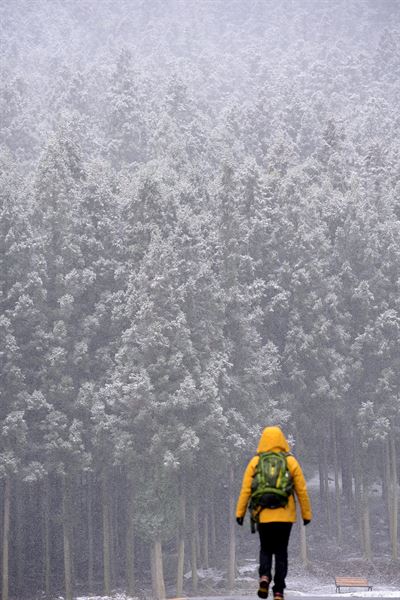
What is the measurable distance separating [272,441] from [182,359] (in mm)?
28090

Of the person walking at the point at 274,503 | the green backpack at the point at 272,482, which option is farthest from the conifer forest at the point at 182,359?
the green backpack at the point at 272,482

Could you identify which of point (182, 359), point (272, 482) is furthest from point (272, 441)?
point (182, 359)

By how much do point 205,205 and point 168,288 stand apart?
887 centimetres

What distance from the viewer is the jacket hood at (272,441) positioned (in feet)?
31.7

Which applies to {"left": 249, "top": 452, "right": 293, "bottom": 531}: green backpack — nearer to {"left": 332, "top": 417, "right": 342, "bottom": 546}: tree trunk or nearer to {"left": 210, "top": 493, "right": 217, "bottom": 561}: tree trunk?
{"left": 210, "top": 493, "right": 217, "bottom": 561}: tree trunk

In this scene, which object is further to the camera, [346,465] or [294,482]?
[346,465]

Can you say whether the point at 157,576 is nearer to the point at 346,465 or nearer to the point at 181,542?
the point at 181,542

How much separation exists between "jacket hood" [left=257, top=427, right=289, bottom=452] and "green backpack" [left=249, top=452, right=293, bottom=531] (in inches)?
2.1

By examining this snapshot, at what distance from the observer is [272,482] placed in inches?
385

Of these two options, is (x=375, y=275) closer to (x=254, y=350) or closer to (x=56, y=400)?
(x=254, y=350)

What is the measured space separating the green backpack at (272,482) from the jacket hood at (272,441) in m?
0.05

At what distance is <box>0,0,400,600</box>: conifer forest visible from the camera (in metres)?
37.5

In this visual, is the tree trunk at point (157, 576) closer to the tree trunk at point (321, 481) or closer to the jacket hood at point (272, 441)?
the tree trunk at point (321, 481)

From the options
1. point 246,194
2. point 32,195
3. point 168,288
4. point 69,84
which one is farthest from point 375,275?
point 69,84
